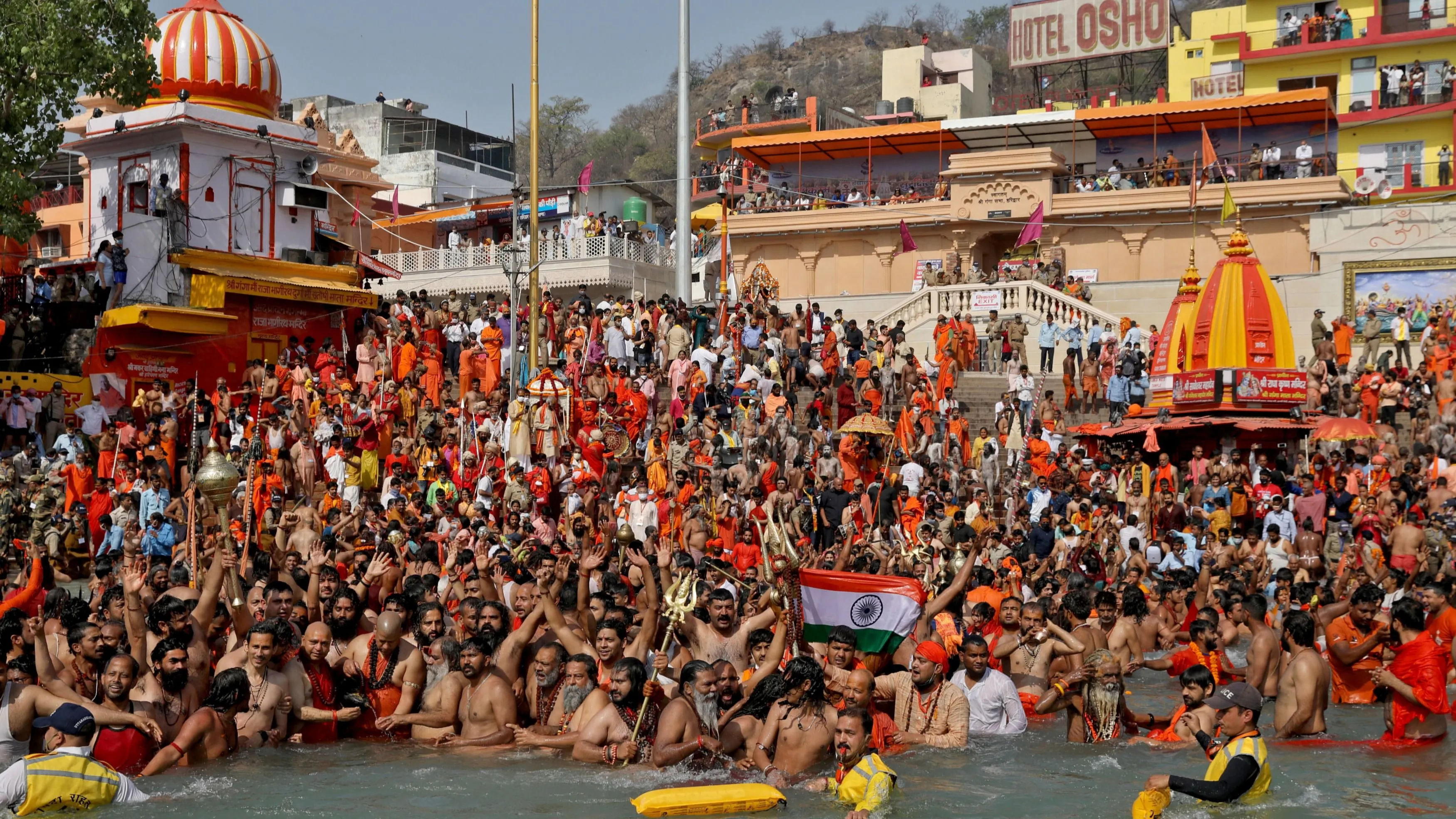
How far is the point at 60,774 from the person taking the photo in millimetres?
8141

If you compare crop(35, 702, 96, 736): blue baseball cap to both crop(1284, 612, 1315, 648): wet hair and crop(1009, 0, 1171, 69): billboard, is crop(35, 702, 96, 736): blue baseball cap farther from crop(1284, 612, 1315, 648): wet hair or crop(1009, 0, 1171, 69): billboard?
crop(1009, 0, 1171, 69): billboard

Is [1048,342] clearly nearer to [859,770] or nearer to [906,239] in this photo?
[906,239]

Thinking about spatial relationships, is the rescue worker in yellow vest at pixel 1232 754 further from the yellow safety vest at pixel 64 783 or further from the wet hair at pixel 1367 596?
the yellow safety vest at pixel 64 783

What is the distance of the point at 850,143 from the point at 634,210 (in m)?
7.67

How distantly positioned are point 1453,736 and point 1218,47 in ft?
122

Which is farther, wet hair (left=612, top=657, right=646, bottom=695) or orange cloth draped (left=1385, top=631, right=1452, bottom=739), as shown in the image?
orange cloth draped (left=1385, top=631, right=1452, bottom=739)

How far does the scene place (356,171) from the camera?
4203 cm

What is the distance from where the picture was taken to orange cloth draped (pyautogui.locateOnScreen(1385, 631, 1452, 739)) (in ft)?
32.4

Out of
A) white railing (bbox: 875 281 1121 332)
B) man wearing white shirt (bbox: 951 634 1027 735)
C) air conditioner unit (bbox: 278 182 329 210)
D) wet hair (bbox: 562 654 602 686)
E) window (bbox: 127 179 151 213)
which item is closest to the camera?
wet hair (bbox: 562 654 602 686)

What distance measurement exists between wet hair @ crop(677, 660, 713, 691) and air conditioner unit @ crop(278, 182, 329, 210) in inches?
861

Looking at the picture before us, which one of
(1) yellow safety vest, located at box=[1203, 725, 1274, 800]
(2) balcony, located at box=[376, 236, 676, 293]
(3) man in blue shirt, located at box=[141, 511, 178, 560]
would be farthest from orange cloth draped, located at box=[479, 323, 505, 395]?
(1) yellow safety vest, located at box=[1203, 725, 1274, 800]

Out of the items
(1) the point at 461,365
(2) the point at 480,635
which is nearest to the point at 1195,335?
(1) the point at 461,365

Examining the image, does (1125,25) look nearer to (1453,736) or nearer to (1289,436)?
(1289,436)

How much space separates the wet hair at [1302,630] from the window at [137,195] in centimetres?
2332
